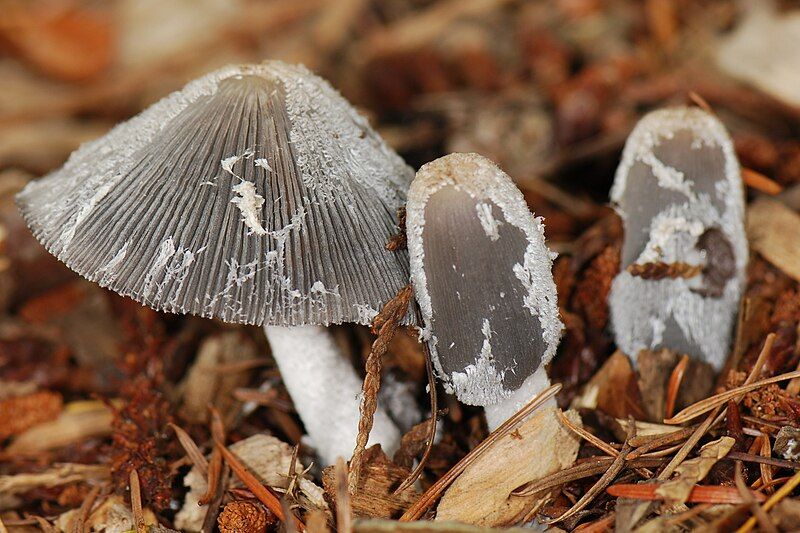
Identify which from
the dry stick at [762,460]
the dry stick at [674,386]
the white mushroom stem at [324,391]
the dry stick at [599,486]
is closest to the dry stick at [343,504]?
the white mushroom stem at [324,391]

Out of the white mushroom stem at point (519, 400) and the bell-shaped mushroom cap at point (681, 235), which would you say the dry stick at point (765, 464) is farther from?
the white mushroom stem at point (519, 400)

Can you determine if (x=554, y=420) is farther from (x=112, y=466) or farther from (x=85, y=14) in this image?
(x=85, y=14)

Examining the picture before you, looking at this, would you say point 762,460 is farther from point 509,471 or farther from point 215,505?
point 215,505

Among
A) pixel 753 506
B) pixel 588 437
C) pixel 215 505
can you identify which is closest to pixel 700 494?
pixel 753 506

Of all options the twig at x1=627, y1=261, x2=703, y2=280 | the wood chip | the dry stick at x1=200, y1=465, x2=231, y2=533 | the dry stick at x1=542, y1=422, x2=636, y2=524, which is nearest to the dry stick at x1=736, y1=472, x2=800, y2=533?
the dry stick at x1=542, y1=422, x2=636, y2=524

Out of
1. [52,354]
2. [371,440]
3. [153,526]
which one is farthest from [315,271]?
[52,354]

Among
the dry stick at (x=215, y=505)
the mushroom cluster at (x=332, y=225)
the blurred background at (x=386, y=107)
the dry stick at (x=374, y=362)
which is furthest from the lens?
the blurred background at (x=386, y=107)
